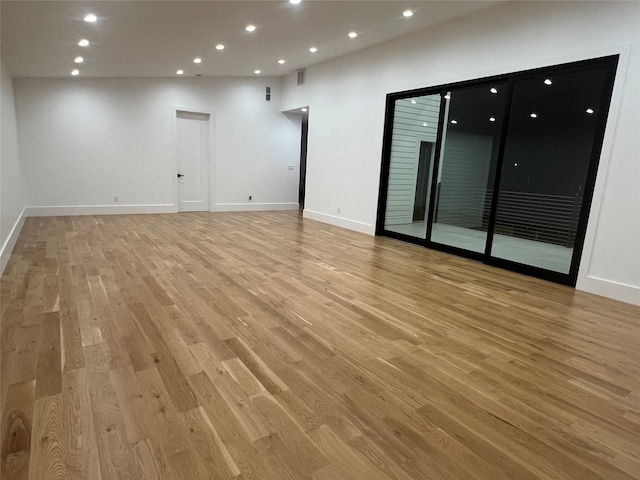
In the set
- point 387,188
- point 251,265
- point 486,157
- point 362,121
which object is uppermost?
point 362,121

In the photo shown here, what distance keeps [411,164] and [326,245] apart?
2162 millimetres

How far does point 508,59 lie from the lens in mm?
4805

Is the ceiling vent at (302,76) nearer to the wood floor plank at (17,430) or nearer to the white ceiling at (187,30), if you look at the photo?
the white ceiling at (187,30)

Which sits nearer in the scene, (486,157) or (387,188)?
(486,157)

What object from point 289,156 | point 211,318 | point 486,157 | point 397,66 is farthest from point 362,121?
point 211,318

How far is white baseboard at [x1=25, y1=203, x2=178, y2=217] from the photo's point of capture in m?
7.80

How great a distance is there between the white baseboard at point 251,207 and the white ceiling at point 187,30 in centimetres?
338

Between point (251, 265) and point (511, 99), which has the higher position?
point (511, 99)

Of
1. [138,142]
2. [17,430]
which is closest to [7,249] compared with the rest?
[17,430]

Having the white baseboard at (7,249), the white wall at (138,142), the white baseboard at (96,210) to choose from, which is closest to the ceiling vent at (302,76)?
the white wall at (138,142)

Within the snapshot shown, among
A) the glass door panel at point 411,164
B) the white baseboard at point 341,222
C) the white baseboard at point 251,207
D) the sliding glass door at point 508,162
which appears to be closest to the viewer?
the sliding glass door at point 508,162

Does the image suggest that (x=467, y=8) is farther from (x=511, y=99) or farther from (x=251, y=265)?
(x=251, y=265)

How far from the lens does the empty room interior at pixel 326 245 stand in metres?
1.77

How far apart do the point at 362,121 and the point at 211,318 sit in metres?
5.39
